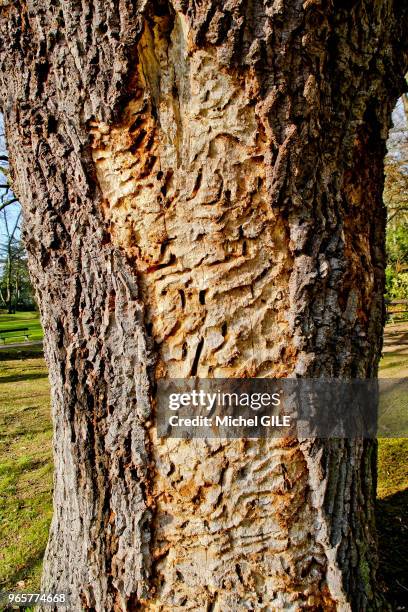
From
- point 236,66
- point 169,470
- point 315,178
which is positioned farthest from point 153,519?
point 236,66

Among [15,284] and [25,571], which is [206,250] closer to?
[25,571]

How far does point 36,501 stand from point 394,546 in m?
2.75

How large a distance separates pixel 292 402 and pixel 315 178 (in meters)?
0.73

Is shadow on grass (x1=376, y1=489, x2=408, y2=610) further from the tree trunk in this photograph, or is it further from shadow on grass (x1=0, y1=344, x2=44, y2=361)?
shadow on grass (x1=0, y1=344, x2=44, y2=361)

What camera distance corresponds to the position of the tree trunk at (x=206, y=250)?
1.37m

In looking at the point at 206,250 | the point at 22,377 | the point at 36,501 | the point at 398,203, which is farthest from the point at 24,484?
the point at 398,203

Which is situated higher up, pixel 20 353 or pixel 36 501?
pixel 20 353

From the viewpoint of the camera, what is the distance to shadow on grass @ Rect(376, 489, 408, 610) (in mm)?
2133

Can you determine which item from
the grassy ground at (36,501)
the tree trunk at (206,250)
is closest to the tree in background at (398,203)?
the grassy ground at (36,501)

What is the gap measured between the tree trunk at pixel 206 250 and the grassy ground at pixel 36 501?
796 mm

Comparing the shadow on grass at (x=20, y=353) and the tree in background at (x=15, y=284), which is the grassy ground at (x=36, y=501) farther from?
the tree in background at (x=15, y=284)

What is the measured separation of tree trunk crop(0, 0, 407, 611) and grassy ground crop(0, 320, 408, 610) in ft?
2.61

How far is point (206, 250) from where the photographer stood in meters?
1.43

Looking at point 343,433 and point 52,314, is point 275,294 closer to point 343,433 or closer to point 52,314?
point 343,433
